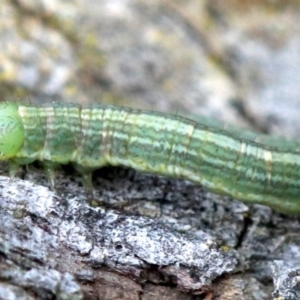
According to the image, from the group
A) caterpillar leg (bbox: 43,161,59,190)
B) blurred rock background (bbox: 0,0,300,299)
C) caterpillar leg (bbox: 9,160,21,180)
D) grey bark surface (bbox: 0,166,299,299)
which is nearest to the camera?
grey bark surface (bbox: 0,166,299,299)

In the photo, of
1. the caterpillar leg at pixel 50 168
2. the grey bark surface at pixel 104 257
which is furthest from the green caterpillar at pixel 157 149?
the grey bark surface at pixel 104 257

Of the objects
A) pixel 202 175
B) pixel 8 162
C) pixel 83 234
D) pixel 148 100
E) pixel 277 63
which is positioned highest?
pixel 277 63

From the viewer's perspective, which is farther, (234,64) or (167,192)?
(234,64)

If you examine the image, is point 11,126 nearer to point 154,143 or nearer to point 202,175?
point 154,143

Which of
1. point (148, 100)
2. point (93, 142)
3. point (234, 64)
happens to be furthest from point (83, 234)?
point (234, 64)

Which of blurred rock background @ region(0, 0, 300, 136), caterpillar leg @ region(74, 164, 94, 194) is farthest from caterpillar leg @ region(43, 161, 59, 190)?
blurred rock background @ region(0, 0, 300, 136)

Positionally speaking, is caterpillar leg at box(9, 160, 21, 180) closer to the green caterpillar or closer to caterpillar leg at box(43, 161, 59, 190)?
the green caterpillar

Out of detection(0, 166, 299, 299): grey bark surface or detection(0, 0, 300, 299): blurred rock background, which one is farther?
detection(0, 0, 300, 299): blurred rock background
